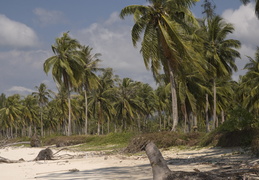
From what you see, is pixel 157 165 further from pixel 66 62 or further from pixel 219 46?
pixel 66 62

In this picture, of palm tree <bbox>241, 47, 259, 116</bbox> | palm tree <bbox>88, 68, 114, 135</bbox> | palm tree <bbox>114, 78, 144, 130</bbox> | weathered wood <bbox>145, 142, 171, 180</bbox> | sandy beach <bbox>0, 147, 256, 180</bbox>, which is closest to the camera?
weathered wood <bbox>145, 142, 171, 180</bbox>

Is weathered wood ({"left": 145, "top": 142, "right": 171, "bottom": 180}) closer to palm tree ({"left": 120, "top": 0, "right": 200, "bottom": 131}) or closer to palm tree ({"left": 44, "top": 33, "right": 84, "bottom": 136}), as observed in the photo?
palm tree ({"left": 120, "top": 0, "right": 200, "bottom": 131})

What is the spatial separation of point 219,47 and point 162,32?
13.7 metres

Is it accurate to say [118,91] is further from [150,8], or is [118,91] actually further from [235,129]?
[235,129]

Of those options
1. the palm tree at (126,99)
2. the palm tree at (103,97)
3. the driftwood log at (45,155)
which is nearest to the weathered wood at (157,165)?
the driftwood log at (45,155)

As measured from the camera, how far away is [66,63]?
1276 inches

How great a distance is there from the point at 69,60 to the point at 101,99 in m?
9.29

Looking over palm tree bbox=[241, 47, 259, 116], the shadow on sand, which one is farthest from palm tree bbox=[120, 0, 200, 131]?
palm tree bbox=[241, 47, 259, 116]

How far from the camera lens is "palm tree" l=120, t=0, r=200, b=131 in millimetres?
15719

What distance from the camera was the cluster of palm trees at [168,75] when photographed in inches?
644

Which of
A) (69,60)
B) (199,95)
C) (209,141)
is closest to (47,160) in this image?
(209,141)

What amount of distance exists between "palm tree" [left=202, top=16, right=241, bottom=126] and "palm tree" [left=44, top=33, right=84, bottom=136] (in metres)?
14.4

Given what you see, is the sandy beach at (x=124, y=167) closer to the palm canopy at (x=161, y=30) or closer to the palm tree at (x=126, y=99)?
the palm canopy at (x=161, y=30)

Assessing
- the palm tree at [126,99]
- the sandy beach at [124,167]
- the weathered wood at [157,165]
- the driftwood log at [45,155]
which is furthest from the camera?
the palm tree at [126,99]
